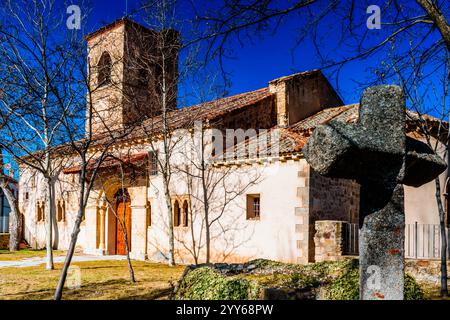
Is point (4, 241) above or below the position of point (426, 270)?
below

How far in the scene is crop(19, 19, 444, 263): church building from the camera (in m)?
12.8

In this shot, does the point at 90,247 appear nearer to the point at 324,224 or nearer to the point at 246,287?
the point at 324,224

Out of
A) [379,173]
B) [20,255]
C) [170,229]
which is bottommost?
[20,255]

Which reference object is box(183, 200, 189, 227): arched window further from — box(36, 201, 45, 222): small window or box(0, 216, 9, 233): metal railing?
box(0, 216, 9, 233): metal railing

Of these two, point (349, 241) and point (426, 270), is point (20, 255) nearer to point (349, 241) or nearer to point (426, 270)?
point (349, 241)

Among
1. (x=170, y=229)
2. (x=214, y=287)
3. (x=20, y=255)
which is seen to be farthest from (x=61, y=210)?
(x=214, y=287)

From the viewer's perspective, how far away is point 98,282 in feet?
35.2

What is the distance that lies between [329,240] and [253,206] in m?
3.33

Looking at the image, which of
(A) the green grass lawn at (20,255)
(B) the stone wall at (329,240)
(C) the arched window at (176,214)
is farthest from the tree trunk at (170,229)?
(A) the green grass lawn at (20,255)

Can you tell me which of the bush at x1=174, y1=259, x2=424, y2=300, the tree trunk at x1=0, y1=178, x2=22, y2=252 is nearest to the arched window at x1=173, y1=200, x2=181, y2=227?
the bush at x1=174, y1=259, x2=424, y2=300

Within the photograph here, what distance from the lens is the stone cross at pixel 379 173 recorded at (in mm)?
3350

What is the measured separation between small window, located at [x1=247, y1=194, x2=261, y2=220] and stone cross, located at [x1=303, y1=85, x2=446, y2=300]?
34.4 feet

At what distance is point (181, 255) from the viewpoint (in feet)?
51.1
